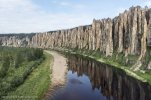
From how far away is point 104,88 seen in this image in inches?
2995

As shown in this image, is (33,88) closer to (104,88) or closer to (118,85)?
(104,88)

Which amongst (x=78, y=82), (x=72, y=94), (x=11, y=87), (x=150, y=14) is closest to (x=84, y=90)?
(x=72, y=94)

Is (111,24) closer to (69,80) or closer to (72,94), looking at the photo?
(69,80)

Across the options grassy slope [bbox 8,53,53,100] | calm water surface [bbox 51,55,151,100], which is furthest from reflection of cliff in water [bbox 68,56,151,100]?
grassy slope [bbox 8,53,53,100]

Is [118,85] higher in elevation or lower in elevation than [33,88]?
lower

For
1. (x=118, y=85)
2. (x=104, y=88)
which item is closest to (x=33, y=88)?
(x=104, y=88)

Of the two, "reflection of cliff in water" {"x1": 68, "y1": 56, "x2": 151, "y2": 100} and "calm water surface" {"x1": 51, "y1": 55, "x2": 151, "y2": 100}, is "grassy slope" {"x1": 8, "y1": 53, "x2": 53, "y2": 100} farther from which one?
"reflection of cliff in water" {"x1": 68, "y1": 56, "x2": 151, "y2": 100}

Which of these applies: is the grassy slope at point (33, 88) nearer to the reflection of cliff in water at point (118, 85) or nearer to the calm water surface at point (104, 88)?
the calm water surface at point (104, 88)

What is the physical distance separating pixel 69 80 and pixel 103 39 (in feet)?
315

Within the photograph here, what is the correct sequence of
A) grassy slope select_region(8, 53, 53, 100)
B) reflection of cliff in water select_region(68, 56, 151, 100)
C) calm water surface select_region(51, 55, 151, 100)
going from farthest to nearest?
reflection of cliff in water select_region(68, 56, 151, 100) → calm water surface select_region(51, 55, 151, 100) → grassy slope select_region(8, 53, 53, 100)

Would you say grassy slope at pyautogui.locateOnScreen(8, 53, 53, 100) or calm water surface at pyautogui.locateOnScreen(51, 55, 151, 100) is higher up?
grassy slope at pyautogui.locateOnScreen(8, 53, 53, 100)

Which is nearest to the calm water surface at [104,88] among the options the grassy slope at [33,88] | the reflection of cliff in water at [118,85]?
the reflection of cliff in water at [118,85]

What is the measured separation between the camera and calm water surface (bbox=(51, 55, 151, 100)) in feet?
213

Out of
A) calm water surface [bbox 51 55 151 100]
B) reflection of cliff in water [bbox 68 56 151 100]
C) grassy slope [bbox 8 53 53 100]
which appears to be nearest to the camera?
grassy slope [bbox 8 53 53 100]
